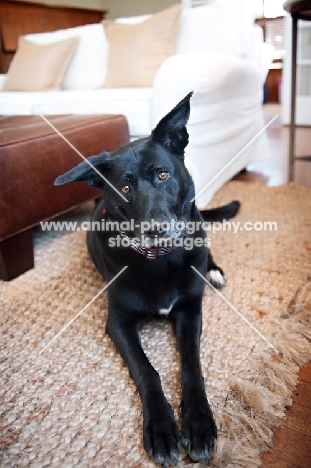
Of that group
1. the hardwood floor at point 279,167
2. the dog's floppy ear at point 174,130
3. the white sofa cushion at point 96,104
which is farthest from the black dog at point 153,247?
the hardwood floor at point 279,167

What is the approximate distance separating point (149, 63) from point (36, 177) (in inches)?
49.9

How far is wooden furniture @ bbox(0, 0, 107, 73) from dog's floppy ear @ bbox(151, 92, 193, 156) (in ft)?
12.3

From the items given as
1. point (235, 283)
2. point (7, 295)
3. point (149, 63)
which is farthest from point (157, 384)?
point (149, 63)

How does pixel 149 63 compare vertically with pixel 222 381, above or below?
above

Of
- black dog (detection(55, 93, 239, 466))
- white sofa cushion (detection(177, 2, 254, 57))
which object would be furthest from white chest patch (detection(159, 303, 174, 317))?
white sofa cushion (detection(177, 2, 254, 57))

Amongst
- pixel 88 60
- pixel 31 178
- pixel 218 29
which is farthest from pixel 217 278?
pixel 88 60

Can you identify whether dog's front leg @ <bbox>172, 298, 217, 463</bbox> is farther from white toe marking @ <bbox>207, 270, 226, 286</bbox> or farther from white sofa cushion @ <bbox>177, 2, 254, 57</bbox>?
white sofa cushion @ <bbox>177, 2, 254, 57</bbox>

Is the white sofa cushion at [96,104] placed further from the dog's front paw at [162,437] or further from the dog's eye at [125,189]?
the dog's front paw at [162,437]

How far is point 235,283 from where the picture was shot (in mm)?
1154

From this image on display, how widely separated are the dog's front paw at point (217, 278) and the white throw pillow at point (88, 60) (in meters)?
1.87

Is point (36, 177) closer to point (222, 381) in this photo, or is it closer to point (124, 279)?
point (124, 279)

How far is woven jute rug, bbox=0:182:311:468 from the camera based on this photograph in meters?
0.67

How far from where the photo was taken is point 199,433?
0.64 m

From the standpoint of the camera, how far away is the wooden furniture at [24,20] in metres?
3.86
